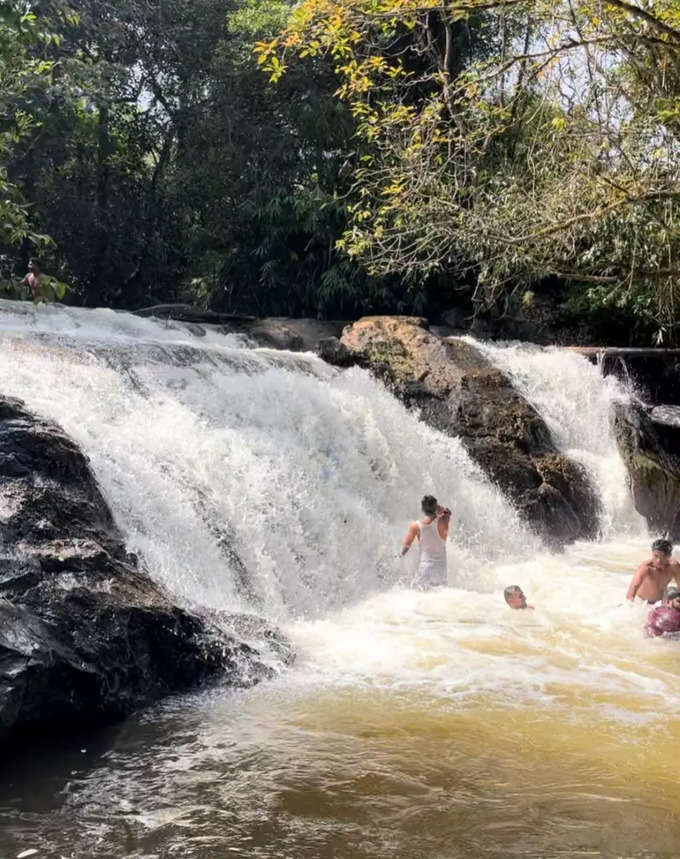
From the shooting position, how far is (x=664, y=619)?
6906 millimetres

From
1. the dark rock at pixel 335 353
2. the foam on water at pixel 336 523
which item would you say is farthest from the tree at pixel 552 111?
the dark rock at pixel 335 353

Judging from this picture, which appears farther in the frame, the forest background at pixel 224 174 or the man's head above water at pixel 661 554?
the forest background at pixel 224 174

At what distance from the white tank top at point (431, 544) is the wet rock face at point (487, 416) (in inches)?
127

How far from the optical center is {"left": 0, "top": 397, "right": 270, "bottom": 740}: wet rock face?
4.78 meters

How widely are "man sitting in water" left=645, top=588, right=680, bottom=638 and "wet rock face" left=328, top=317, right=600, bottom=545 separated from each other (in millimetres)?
4248

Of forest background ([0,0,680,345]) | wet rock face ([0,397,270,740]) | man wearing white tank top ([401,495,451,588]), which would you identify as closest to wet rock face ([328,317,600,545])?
forest background ([0,0,680,345])

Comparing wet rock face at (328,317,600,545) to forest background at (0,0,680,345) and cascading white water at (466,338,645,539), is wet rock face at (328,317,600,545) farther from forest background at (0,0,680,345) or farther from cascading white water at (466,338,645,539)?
forest background at (0,0,680,345)

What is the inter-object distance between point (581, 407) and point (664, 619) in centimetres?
731

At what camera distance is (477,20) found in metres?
19.6

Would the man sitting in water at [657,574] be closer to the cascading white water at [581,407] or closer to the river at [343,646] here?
the river at [343,646]

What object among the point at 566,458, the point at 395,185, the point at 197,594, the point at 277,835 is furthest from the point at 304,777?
the point at 566,458

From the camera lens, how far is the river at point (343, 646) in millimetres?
3805

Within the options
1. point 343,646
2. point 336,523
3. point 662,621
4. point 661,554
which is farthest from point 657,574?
point 336,523

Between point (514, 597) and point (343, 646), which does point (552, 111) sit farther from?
point (343, 646)
